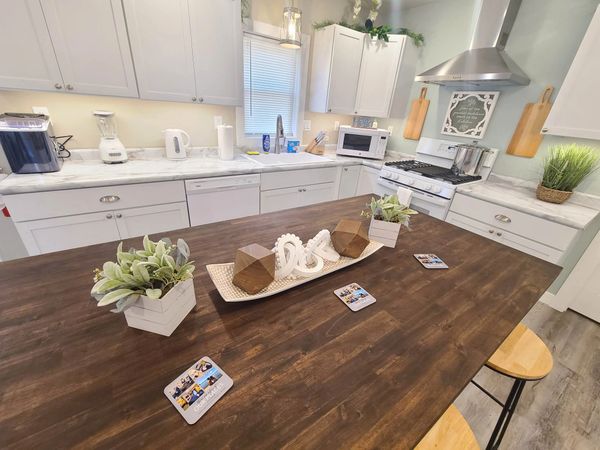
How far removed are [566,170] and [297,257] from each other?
2.32 m

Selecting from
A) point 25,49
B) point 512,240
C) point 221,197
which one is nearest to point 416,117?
point 512,240

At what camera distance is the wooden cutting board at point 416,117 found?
9.78ft

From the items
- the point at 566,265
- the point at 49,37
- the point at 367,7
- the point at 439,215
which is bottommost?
the point at 566,265

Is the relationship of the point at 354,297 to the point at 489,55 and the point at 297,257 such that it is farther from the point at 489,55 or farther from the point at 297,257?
the point at 489,55

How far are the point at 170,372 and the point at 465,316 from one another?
854 millimetres

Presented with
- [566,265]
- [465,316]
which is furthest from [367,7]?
[465,316]

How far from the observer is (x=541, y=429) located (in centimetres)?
138

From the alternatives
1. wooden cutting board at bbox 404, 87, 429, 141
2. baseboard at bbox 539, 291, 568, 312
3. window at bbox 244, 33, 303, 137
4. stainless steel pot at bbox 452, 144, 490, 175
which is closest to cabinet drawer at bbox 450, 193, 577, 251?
stainless steel pot at bbox 452, 144, 490, 175

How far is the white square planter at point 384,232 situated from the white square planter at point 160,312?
0.80m

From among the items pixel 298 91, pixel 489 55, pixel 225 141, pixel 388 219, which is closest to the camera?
pixel 388 219

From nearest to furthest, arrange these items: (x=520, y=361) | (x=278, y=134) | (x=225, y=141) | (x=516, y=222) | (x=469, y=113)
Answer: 1. (x=520, y=361)
2. (x=516, y=222)
3. (x=225, y=141)
4. (x=469, y=113)
5. (x=278, y=134)

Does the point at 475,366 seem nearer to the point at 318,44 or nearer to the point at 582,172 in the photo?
the point at 582,172

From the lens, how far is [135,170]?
1.93 meters

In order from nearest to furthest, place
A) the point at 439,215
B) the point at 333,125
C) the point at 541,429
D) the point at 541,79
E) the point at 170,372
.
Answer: the point at 170,372 < the point at 541,429 < the point at 541,79 < the point at 439,215 < the point at 333,125
